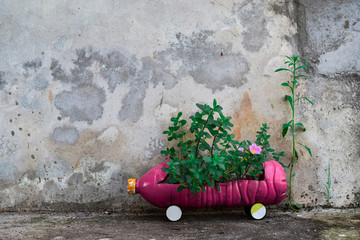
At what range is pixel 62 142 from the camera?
2.61 meters

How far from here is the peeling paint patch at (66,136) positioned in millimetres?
2605

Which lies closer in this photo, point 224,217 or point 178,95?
point 224,217

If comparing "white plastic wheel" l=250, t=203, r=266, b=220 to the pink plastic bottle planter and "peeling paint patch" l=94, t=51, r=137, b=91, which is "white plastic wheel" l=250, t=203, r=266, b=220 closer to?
the pink plastic bottle planter

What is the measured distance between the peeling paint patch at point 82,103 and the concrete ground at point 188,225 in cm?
70

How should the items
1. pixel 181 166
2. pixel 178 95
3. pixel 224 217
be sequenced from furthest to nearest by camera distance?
pixel 178 95
pixel 224 217
pixel 181 166

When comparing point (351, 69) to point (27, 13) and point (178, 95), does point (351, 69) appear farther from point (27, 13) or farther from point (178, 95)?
point (27, 13)

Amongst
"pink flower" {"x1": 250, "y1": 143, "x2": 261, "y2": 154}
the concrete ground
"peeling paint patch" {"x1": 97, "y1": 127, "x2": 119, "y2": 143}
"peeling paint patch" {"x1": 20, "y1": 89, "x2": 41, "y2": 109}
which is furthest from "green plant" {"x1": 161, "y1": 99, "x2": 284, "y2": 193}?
"peeling paint patch" {"x1": 20, "y1": 89, "x2": 41, "y2": 109}

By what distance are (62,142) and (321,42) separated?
206cm

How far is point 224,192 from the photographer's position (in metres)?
2.29

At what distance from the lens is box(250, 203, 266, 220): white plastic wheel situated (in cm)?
234

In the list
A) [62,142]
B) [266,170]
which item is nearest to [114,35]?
[62,142]

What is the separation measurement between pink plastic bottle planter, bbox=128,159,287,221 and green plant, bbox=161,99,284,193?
0.21ft

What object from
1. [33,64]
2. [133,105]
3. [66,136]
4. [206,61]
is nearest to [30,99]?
[33,64]

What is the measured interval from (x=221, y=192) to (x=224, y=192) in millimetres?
Answer: 19
